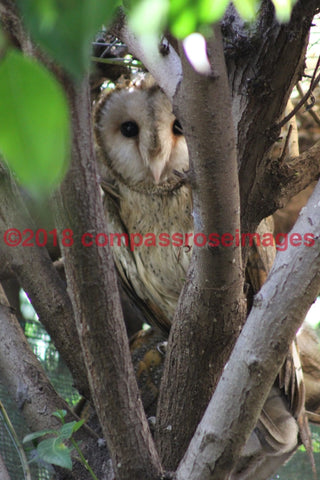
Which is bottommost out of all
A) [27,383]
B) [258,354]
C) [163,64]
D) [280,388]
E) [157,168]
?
[280,388]

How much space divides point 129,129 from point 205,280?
84cm

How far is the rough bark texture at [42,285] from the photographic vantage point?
143 centimetres

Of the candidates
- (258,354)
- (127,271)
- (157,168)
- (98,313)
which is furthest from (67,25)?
(127,271)

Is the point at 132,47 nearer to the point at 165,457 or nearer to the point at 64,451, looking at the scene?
the point at 64,451

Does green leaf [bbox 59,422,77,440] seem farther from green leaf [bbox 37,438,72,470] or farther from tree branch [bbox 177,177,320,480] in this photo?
tree branch [bbox 177,177,320,480]

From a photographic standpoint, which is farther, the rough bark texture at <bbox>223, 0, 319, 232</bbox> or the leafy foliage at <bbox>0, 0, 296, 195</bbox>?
the rough bark texture at <bbox>223, 0, 319, 232</bbox>

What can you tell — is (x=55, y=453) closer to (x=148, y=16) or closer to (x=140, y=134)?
(x=148, y=16)

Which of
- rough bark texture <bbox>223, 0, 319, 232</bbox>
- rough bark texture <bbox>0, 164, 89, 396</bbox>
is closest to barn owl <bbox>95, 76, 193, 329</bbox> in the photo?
rough bark texture <bbox>0, 164, 89, 396</bbox>

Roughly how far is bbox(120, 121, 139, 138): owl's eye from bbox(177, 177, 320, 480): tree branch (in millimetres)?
933

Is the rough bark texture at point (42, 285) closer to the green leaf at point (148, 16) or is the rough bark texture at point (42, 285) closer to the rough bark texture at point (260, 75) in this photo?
the rough bark texture at point (260, 75)

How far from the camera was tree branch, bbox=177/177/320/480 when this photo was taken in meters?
0.91

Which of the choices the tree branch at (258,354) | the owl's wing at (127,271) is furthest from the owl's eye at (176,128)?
the tree branch at (258,354)

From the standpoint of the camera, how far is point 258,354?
2.96 ft

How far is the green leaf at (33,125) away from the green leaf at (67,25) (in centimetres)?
2
